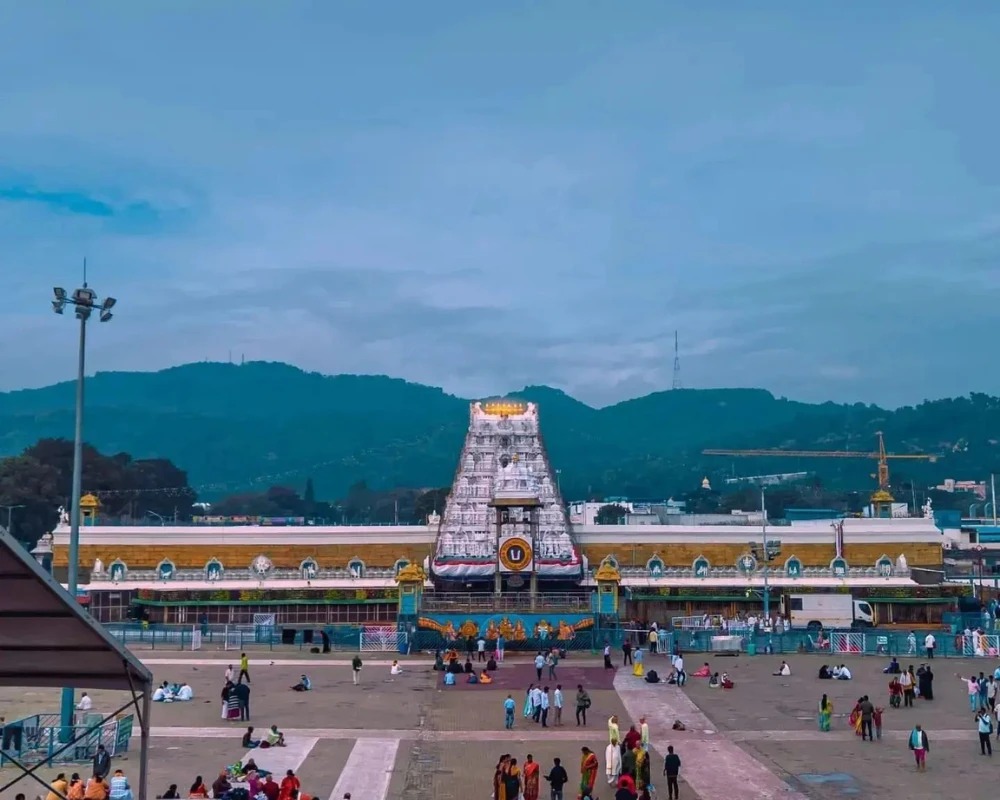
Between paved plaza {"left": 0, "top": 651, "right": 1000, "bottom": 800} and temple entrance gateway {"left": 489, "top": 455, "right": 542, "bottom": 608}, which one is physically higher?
temple entrance gateway {"left": 489, "top": 455, "right": 542, "bottom": 608}

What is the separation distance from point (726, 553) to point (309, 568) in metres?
24.2

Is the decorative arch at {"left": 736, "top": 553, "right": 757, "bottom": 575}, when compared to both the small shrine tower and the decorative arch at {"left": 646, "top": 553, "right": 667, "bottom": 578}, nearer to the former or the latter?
the decorative arch at {"left": 646, "top": 553, "right": 667, "bottom": 578}

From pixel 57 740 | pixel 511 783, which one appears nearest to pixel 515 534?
pixel 57 740

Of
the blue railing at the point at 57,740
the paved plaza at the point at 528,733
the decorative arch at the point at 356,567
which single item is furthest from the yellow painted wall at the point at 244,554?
the blue railing at the point at 57,740

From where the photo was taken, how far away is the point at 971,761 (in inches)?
962

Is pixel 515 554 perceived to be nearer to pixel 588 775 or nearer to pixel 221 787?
pixel 588 775

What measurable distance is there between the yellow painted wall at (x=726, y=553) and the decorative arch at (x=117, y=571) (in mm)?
26142

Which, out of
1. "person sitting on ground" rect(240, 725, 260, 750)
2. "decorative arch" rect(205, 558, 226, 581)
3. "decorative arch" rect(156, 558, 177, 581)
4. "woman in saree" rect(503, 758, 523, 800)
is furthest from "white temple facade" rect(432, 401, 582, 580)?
"woman in saree" rect(503, 758, 523, 800)

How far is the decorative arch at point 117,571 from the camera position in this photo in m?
61.9

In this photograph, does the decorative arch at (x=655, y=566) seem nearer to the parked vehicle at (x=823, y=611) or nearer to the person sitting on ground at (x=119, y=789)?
the parked vehicle at (x=823, y=611)

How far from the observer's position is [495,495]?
5759cm

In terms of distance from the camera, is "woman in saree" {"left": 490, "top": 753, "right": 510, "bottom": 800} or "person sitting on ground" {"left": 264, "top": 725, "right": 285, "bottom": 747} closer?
"woman in saree" {"left": 490, "top": 753, "right": 510, "bottom": 800}

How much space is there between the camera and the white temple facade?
2340 inches

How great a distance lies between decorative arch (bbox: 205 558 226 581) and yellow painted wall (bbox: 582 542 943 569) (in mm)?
20789
